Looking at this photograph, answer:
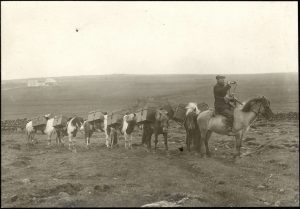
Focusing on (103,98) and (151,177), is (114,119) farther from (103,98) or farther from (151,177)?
(103,98)

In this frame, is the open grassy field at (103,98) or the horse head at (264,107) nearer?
the horse head at (264,107)

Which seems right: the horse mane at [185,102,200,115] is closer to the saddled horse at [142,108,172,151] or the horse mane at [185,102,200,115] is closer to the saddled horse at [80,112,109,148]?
the saddled horse at [142,108,172,151]

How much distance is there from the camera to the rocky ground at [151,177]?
11.6 m

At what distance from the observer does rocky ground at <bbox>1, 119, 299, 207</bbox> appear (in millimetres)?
11594

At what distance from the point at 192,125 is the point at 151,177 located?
16.7 ft

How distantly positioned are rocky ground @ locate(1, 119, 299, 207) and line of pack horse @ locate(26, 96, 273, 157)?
0.72 metres

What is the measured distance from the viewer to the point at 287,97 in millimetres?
47000

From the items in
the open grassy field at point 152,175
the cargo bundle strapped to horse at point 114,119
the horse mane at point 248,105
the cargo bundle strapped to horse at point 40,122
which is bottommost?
the open grassy field at point 152,175

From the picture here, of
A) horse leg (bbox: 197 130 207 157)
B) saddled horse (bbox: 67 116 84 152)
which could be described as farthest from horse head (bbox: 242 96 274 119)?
saddled horse (bbox: 67 116 84 152)

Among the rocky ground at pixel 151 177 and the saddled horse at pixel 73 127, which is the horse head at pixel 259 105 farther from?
the saddled horse at pixel 73 127

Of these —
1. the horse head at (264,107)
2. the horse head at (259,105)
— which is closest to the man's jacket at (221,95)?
the horse head at (259,105)

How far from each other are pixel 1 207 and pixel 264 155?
1046 cm

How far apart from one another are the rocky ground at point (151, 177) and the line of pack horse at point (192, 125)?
72 centimetres

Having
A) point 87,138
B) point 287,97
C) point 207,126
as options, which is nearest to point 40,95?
point 287,97
